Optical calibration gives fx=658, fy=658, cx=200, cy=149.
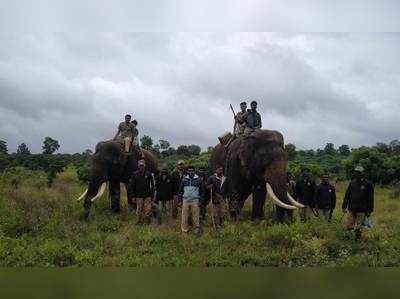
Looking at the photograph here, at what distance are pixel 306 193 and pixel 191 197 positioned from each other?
3269mm

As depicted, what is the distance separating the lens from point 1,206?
17.5 meters

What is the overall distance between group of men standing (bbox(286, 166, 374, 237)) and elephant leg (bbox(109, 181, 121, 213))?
17.3 ft

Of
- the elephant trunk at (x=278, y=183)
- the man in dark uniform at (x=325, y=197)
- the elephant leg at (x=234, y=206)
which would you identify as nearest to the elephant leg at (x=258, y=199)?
the elephant leg at (x=234, y=206)

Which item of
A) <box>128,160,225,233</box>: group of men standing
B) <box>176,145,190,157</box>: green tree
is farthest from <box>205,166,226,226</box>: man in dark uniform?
<box>176,145,190,157</box>: green tree

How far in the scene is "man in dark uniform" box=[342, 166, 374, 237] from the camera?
1384 centimetres

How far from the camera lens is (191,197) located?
1590 cm

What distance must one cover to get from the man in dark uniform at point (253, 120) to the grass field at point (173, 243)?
2.88 metres

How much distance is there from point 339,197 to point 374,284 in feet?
57.4

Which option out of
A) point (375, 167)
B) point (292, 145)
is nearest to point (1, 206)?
point (375, 167)

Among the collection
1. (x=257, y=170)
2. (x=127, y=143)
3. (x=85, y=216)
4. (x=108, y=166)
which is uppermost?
(x=127, y=143)

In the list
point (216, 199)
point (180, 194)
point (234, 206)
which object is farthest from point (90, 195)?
point (234, 206)

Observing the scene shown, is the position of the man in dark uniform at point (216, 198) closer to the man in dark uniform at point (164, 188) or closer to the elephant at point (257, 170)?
the elephant at point (257, 170)

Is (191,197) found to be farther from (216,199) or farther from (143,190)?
(143,190)

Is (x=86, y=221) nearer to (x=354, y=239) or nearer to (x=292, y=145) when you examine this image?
(x=354, y=239)
